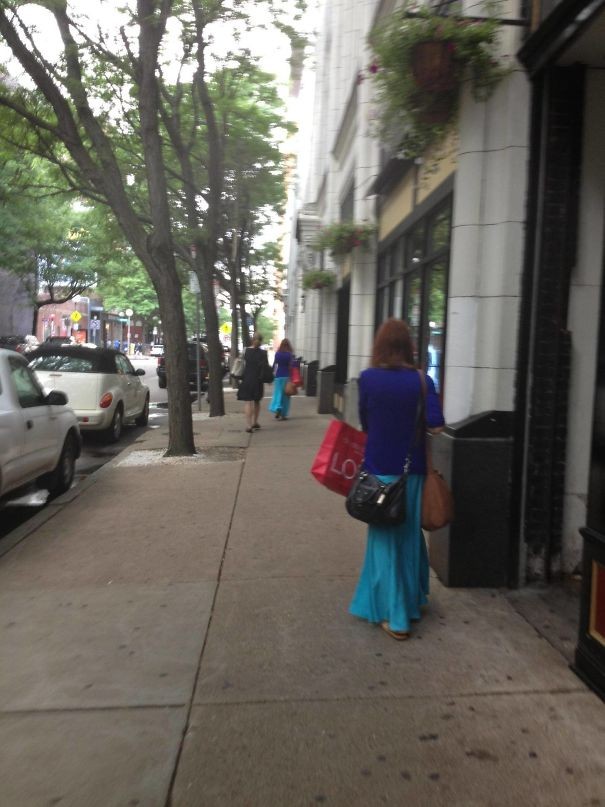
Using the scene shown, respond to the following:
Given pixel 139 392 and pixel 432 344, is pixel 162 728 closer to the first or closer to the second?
pixel 432 344

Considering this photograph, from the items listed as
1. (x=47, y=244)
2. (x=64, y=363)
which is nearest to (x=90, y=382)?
(x=64, y=363)

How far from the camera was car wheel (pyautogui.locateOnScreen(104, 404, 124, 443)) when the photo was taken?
1286 cm

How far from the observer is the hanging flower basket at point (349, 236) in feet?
38.7

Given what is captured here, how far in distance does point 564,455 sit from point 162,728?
2.98 metres

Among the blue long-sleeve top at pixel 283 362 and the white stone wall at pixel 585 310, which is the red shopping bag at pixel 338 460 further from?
the blue long-sleeve top at pixel 283 362

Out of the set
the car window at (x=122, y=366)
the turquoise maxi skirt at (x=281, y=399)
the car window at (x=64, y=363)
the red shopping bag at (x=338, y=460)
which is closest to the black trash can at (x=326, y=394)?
the turquoise maxi skirt at (x=281, y=399)

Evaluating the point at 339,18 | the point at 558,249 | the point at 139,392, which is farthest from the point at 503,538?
the point at 339,18

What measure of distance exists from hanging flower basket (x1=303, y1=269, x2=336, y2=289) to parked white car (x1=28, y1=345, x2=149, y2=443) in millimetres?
→ 5268

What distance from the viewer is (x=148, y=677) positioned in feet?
12.6

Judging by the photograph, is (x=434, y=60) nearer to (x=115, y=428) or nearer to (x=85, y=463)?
(x=85, y=463)

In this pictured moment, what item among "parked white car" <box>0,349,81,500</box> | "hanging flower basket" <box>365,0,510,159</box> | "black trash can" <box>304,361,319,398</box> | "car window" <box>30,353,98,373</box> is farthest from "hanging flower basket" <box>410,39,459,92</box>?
"black trash can" <box>304,361,319,398</box>

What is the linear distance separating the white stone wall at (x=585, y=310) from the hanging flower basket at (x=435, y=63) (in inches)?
33.5

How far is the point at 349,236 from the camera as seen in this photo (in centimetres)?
1177

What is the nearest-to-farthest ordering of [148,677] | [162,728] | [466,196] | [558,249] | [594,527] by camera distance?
[162,728] → [594,527] → [148,677] → [558,249] → [466,196]
